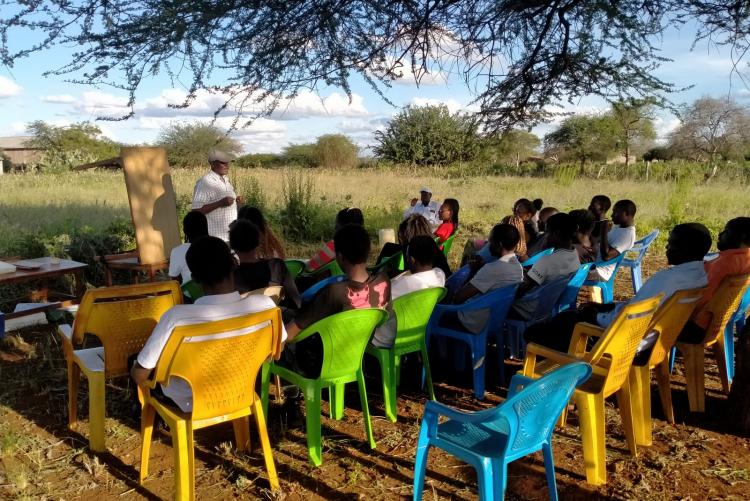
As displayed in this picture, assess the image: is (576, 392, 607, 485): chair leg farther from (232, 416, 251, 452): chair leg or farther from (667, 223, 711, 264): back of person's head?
(232, 416, 251, 452): chair leg

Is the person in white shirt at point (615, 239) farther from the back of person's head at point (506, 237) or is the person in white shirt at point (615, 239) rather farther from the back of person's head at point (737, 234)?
the back of person's head at point (506, 237)

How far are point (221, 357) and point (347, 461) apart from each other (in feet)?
3.67

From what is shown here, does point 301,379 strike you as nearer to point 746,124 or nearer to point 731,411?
point 731,411

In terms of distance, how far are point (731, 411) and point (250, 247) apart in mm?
3249

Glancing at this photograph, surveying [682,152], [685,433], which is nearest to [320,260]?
[685,433]

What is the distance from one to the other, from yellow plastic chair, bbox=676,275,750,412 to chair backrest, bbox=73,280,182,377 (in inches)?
133

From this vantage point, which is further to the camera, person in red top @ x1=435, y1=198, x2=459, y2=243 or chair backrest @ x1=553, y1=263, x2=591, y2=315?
person in red top @ x1=435, y1=198, x2=459, y2=243

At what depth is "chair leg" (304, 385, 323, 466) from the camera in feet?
10.2

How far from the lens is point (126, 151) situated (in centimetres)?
619

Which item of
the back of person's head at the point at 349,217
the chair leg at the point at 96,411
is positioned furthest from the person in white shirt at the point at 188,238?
the back of person's head at the point at 349,217

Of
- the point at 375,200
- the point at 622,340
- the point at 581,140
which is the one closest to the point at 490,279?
the point at 622,340

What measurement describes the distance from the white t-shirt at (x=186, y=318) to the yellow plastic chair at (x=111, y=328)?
74cm

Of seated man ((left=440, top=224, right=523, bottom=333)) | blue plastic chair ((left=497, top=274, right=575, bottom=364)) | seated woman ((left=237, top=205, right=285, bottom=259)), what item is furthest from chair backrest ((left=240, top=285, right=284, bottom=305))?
blue plastic chair ((left=497, top=274, right=575, bottom=364))

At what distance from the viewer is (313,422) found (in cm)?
315
